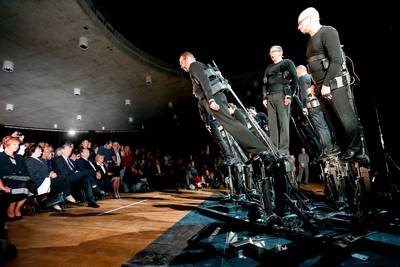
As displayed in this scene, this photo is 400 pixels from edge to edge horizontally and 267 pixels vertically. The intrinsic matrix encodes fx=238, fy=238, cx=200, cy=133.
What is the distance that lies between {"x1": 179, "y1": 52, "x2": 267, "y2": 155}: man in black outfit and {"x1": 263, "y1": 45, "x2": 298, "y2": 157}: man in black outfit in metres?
0.82

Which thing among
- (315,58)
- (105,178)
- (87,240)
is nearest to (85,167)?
(105,178)

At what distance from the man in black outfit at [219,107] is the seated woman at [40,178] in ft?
12.3

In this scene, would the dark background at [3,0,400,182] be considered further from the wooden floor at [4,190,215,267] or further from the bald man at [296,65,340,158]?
the wooden floor at [4,190,215,267]

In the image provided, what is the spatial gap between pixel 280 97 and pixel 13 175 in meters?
4.40

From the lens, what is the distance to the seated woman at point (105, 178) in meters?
6.79

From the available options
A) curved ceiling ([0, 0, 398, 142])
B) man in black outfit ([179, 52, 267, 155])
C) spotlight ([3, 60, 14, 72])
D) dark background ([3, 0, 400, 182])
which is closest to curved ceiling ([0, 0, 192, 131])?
curved ceiling ([0, 0, 398, 142])

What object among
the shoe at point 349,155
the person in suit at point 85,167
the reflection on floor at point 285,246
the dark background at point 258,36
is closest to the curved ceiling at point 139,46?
the dark background at point 258,36

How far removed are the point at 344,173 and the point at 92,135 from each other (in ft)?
59.6

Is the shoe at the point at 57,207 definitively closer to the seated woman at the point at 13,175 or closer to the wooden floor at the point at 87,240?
the seated woman at the point at 13,175

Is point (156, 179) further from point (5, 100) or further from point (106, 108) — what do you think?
point (5, 100)

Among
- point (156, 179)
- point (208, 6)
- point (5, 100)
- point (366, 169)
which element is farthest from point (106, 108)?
point (366, 169)

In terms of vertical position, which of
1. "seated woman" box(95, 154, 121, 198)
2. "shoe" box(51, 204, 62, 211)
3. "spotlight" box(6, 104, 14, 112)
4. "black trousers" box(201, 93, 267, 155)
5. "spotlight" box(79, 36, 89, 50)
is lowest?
"shoe" box(51, 204, 62, 211)

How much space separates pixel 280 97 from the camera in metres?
3.04

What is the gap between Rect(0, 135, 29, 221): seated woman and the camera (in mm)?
3801
